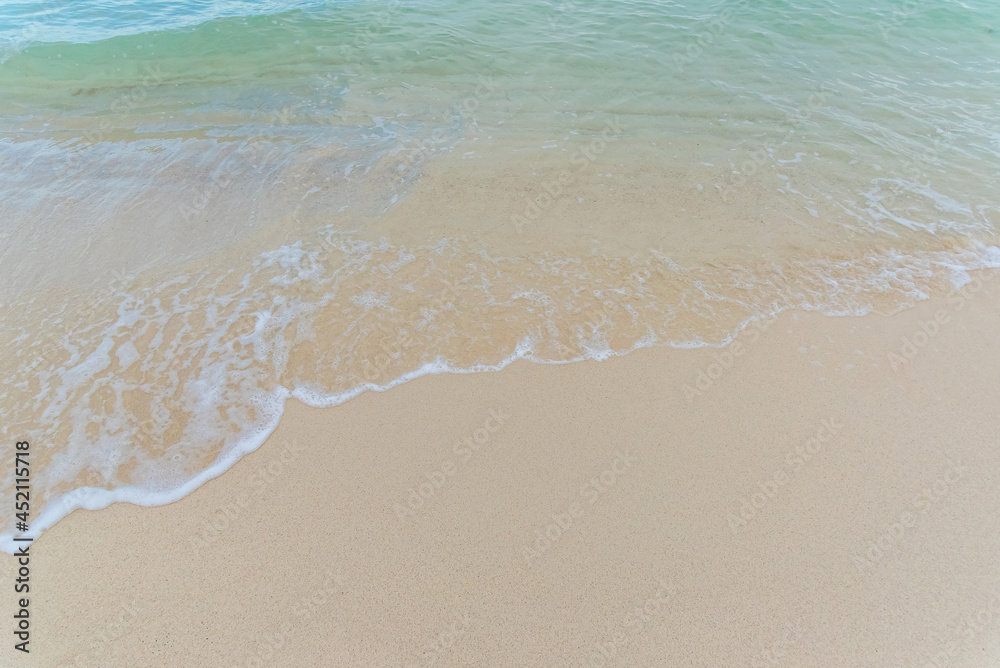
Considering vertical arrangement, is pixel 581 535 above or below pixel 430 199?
below

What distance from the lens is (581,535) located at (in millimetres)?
3527

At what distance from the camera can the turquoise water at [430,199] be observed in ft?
15.2

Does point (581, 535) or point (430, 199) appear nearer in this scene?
point (581, 535)

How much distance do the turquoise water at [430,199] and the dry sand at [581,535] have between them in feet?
1.46

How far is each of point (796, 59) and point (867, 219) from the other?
514 cm

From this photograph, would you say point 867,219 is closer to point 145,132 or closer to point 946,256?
point 946,256

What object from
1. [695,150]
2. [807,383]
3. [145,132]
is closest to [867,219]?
[695,150]

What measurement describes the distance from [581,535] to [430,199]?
448 cm

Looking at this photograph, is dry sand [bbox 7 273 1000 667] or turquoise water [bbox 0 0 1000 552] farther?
turquoise water [bbox 0 0 1000 552]

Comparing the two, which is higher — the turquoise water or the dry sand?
the turquoise water

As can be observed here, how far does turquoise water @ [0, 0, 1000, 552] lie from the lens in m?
4.63

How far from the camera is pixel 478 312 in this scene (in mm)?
5094

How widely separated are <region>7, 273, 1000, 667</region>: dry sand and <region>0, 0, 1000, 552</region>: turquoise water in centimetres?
44

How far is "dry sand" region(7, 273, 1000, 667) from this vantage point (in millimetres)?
3117
